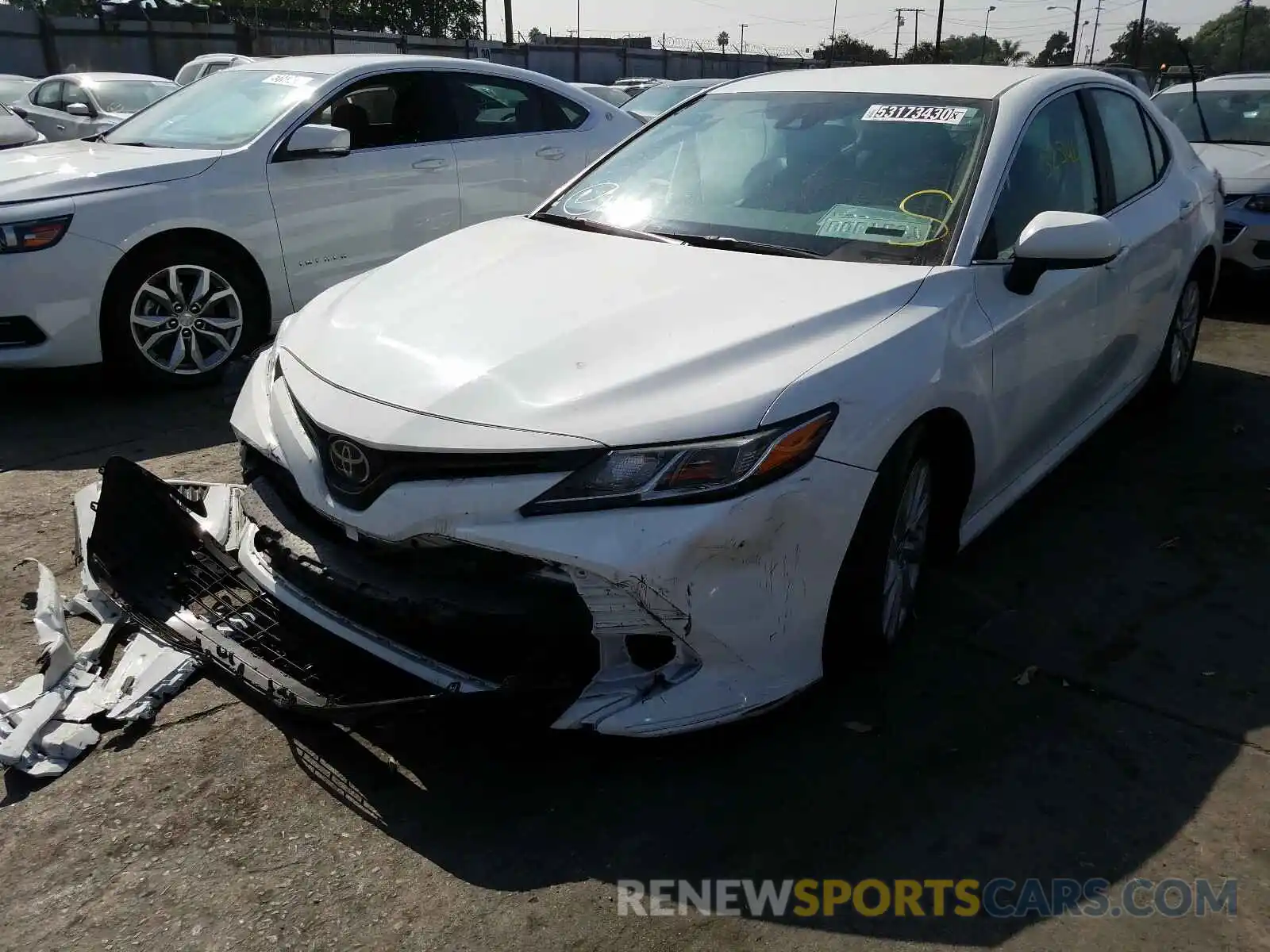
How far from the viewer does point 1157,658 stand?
3195 mm

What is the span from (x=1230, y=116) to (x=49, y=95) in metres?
13.3

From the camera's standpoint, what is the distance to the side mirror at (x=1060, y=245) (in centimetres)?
308

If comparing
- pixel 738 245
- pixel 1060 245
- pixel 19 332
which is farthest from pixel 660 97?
pixel 1060 245

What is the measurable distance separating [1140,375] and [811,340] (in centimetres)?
275

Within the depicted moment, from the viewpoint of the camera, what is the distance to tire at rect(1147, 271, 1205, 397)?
507cm

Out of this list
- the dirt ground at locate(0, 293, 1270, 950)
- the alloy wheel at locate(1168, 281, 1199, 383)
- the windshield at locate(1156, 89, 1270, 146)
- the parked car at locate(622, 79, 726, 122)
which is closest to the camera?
the dirt ground at locate(0, 293, 1270, 950)

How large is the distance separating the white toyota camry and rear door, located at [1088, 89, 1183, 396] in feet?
0.77

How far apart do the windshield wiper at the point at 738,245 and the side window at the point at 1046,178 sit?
0.51m

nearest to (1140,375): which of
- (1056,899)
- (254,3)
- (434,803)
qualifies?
(1056,899)

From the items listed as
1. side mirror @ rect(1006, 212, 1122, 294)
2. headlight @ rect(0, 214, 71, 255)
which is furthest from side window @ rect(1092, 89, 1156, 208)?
headlight @ rect(0, 214, 71, 255)

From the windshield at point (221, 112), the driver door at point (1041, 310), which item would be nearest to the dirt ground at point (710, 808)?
the driver door at point (1041, 310)

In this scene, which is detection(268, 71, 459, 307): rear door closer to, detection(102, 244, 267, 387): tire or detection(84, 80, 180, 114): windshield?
detection(102, 244, 267, 387): tire

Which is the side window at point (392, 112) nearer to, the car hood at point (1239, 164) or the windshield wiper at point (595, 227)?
the windshield wiper at point (595, 227)

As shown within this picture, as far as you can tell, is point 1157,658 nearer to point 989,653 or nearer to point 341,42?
point 989,653
